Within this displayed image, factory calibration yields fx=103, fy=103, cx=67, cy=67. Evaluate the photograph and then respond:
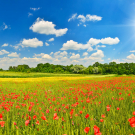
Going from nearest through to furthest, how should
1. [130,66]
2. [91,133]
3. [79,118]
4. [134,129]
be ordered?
1. [91,133]
2. [134,129]
3. [79,118]
4. [130,66]

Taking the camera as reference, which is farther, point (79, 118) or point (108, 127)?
point (79, 118)

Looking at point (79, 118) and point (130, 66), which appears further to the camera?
point (130, 66)

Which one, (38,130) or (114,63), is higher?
(114,63)

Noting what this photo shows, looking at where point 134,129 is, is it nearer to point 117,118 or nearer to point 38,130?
point 117,118

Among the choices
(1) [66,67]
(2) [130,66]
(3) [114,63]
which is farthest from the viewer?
(1) [66,67]

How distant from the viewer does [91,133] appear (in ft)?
7.04

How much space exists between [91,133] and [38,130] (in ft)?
4.45

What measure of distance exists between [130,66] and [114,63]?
48.4ft

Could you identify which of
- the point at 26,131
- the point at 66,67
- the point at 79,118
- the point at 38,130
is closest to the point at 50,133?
the point at 38,130

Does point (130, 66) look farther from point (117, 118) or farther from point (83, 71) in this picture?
point (117, 118)

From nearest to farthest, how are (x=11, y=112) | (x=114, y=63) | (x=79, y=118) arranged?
1. (x=79, y=118)
2. (x=11, y=112)
3. (x=114, y=63)

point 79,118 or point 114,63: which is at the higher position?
point 114,63

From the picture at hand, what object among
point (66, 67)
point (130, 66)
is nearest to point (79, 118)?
point (130, 66)

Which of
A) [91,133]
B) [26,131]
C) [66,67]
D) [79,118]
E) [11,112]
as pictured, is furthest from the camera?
[66,67]
